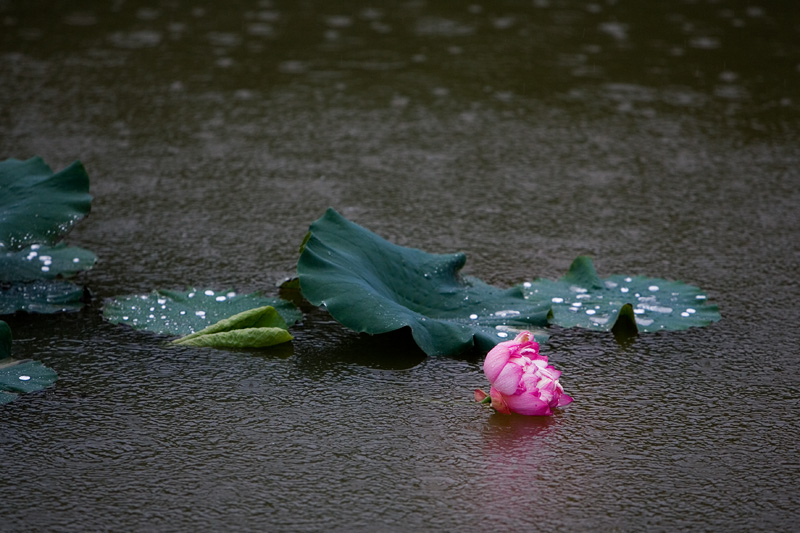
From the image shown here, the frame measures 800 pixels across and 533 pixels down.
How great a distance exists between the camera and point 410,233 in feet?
7.97

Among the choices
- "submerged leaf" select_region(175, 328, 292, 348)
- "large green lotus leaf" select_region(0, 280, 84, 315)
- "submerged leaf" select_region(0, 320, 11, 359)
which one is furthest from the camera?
"large green lotus leaf" select_region(0, 280, 84, 315)

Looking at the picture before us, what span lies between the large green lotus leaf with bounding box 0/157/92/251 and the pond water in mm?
184

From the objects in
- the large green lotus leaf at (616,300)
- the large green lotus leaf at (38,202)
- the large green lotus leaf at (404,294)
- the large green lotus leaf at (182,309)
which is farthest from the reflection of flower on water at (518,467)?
the large green lotus leaf at (38,202)

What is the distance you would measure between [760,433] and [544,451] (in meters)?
0.34

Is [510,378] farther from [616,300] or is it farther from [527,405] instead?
[616,300]

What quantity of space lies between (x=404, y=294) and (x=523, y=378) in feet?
1.38

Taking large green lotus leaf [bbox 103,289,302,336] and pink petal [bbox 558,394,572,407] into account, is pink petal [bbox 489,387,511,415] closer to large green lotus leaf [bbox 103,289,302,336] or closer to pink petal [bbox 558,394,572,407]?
pink petal [bbox 558,394,572,407]

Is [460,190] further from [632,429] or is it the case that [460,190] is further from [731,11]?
[731,11]

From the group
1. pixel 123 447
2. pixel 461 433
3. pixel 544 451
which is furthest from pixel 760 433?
pixel 123 447

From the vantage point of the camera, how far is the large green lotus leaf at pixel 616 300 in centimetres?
188

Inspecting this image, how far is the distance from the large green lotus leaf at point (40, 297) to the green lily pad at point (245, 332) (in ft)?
0.92

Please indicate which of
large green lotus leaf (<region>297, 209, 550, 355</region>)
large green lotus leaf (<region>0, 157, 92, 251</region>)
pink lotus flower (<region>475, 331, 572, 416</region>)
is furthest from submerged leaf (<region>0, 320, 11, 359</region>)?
pink lotus flower (<region>475, 331, 572, 416</region>)

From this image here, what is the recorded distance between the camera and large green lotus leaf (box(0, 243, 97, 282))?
193cm

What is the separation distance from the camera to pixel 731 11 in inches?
189
